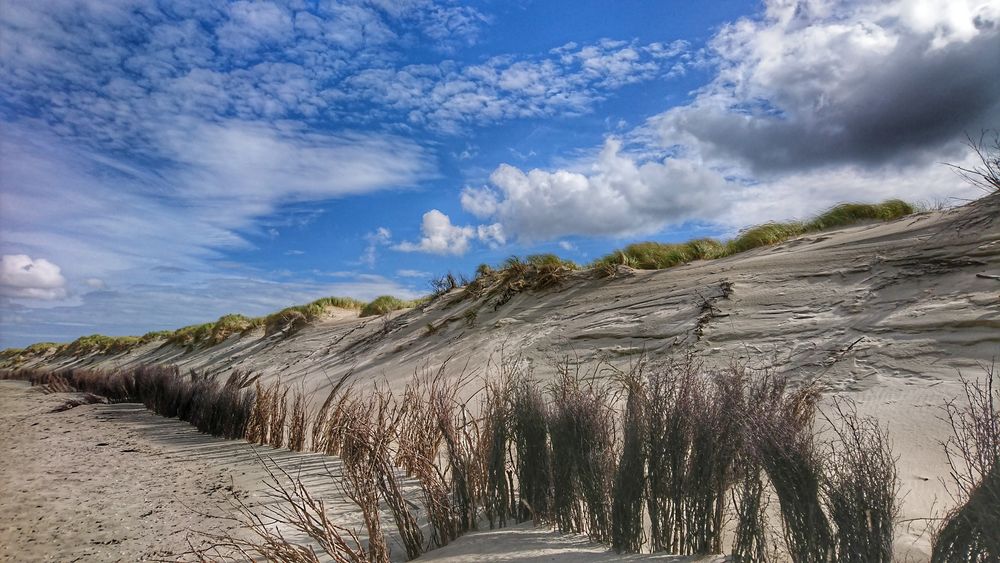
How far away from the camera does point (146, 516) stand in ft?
17.6

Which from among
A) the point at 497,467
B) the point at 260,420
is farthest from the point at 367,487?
the point at 260,420

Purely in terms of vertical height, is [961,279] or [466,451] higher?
[961,279]

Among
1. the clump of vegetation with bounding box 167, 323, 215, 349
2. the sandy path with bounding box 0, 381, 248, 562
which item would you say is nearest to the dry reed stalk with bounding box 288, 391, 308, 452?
the sandy path with bounding box 0, 381, 248, 562

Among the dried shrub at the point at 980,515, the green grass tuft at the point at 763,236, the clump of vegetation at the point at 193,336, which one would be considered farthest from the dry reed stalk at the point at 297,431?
the clump of vegetation at the point at 193,336

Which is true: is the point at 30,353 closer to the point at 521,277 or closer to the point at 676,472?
the point at 521,277

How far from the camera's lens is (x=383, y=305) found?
1906 centimetres

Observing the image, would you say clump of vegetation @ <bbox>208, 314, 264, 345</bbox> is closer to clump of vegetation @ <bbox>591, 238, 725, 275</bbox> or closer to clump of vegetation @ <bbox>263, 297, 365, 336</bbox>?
clump of vegetation @ <bbox>263, 297, 365, 336</bbox>

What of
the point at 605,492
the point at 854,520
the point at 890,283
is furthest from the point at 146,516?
the point at 890,283

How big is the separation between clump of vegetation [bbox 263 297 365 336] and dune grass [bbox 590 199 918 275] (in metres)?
10.6

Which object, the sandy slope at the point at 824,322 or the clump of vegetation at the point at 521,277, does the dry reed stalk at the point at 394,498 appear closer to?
the sandy slope at the point at 824,322

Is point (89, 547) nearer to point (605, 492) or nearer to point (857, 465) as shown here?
point (605, 492)

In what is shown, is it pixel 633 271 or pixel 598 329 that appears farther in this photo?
pixel 633 271

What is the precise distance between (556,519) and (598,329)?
5.26m

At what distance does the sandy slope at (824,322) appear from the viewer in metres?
4.96
